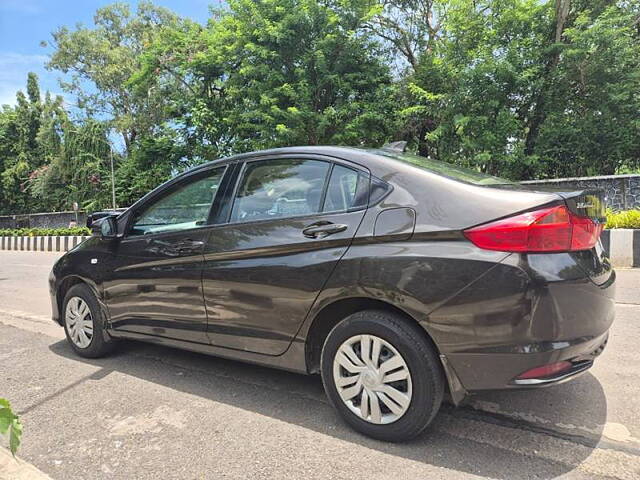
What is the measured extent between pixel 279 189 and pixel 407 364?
1.32 meters

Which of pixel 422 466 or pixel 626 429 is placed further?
pixel 626 429

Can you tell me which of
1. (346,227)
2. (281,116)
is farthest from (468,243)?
(281,116)

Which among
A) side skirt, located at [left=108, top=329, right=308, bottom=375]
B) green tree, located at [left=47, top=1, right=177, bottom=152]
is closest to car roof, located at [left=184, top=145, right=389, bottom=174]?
side skirt, located at [left=108, top=329, right=308, bottom=375]

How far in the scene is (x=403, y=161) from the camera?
103 inches

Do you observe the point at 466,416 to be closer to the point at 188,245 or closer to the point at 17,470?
the point at 188,245

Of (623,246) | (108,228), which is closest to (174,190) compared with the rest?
(108,228)

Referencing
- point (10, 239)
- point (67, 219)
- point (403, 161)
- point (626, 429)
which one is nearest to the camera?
point (626, 429)

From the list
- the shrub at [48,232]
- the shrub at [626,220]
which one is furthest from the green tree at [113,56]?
the shrub at [626,220]

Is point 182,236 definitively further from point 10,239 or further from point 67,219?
point 67,219

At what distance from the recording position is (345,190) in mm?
2596

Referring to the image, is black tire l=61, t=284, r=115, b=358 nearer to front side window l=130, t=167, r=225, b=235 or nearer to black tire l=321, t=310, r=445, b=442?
front side window l=130, t=167, r=225, b=235

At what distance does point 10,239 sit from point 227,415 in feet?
78.2

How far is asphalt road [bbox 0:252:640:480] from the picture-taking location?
2.20 metres

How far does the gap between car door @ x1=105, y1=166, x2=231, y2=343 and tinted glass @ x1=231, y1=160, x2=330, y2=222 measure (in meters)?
0.24
